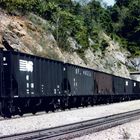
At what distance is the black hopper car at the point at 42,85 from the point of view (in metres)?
26.7

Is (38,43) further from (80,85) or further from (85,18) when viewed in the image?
(85,18)

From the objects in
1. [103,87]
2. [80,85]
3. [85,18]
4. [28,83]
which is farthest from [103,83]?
[85,18]

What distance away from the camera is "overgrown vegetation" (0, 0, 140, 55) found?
66.1 meters

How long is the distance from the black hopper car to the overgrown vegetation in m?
14.7

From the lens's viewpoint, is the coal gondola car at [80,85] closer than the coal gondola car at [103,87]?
Yes

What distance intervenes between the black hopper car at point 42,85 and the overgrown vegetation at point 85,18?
1475 cm

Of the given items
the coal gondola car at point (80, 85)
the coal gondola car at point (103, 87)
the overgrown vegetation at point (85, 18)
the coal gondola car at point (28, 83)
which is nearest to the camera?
the coal gondola car at point (28, 83)

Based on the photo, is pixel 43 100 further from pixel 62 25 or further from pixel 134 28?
pixel 134 28

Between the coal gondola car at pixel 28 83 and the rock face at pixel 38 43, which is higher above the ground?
the rock face at pixel 38 43

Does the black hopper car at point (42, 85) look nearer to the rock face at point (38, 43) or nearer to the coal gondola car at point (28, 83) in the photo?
the coal gondola car at point (28, 83)

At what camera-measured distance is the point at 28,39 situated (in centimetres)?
5231

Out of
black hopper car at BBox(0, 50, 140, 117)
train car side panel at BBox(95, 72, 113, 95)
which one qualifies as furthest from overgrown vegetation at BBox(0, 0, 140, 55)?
black hopper car at BBox(0, 50, 140, 117)

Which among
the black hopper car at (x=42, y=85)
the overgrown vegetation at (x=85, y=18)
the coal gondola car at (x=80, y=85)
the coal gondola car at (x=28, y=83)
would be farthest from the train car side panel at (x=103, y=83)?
the coal gondola car at (x=28, y=83)

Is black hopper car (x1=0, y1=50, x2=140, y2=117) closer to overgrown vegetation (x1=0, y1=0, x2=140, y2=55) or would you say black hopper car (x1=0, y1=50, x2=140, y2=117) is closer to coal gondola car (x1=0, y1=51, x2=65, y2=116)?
coal gondola car (x1=0, y1=51, x2=65, y2=116)
